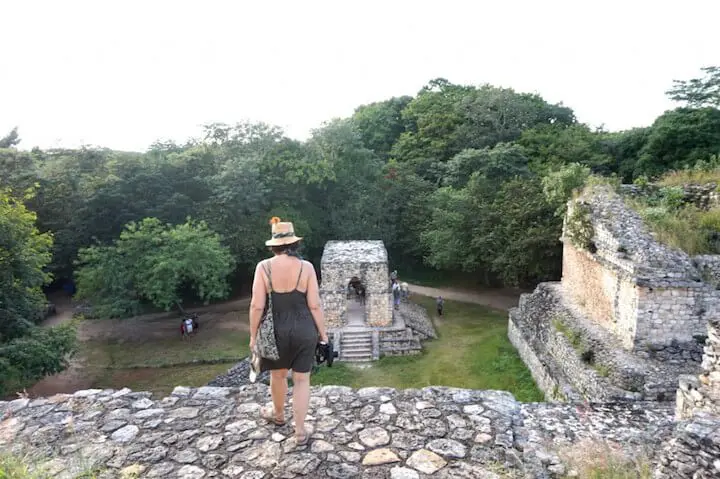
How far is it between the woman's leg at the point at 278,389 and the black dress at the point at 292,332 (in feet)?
0.53

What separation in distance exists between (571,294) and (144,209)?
14706mm

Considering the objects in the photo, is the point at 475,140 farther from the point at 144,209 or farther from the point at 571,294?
the point at 144,209

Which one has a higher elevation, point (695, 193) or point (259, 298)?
point (695, 193)

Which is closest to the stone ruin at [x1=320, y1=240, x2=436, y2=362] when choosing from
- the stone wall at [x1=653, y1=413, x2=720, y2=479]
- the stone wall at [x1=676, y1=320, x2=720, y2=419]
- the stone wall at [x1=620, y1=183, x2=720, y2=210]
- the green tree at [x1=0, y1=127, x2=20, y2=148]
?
the stone wall at [x1=620, y1=183, x2=720, y2=210]

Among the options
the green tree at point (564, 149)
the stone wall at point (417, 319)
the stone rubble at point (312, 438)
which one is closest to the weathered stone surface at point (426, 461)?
the stone rubble at point (312, 438)

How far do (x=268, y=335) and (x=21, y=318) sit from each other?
9819 mm

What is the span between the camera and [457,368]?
12195mm

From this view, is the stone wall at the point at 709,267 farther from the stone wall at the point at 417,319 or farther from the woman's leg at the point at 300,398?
the woman's leg at the point at 300,398

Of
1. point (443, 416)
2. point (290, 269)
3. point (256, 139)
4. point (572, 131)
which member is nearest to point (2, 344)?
point (290, 269)

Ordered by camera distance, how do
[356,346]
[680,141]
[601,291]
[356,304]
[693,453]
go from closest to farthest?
[693,453] < [601,291] < [356,346] < [356,304] < [680,141]

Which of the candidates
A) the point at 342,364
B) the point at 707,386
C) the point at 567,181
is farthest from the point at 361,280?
the point at 707,386

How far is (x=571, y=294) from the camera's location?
40.2 ft

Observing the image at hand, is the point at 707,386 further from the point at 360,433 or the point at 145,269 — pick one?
the point at 145,269

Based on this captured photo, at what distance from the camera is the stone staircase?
13.1 metres
